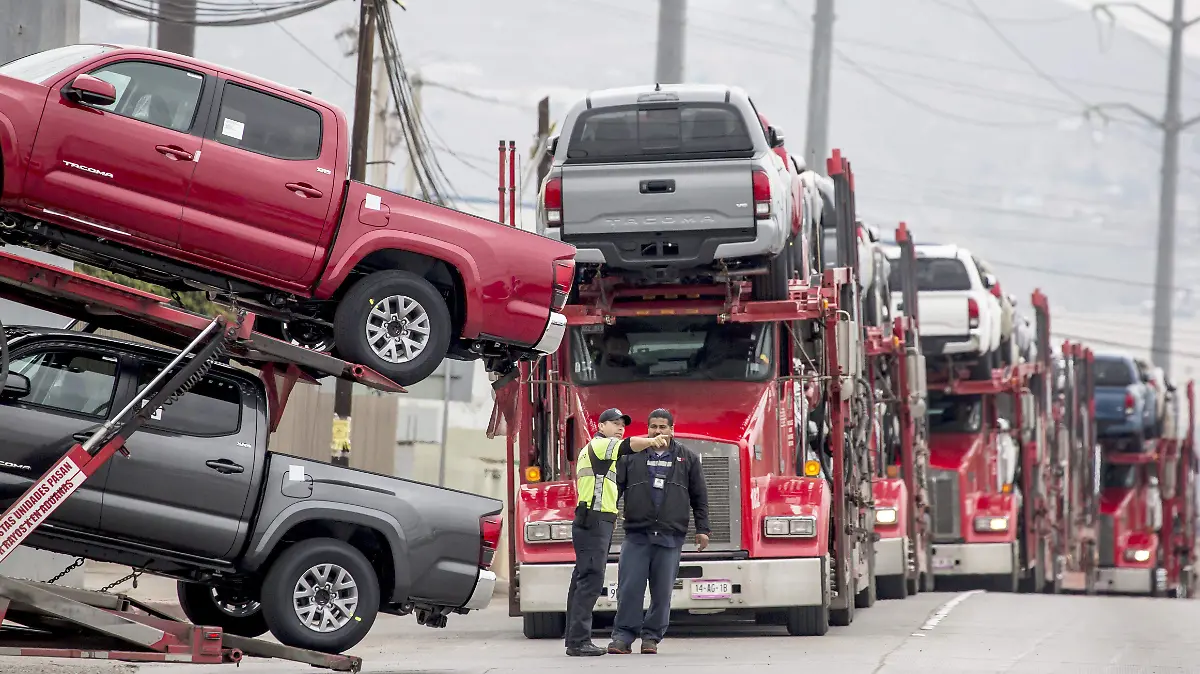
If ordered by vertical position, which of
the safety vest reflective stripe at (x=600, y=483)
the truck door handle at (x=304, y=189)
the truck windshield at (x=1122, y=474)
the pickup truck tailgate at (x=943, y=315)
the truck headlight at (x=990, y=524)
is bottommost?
the truck windshield at (x=1122, y=474)

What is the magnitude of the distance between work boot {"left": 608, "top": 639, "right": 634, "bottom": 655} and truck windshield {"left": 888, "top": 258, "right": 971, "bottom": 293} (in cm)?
1217

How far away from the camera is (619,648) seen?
1268cm

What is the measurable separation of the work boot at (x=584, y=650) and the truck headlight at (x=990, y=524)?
12.8m

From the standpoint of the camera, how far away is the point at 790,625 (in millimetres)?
14562

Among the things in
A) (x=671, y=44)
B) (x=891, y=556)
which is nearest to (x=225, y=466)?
(x=891, y=556)

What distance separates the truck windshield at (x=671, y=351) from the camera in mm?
14883

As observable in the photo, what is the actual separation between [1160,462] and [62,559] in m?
27.4

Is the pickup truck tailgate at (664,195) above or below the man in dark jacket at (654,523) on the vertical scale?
above

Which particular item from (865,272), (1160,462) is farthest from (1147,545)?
(865,272)

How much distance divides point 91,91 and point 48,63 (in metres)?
0.56

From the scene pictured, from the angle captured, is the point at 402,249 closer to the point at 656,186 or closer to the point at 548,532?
the point at 656,186

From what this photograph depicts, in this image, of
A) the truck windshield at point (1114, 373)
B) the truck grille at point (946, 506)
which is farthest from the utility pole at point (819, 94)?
the truck windshield at point (1114, 373)

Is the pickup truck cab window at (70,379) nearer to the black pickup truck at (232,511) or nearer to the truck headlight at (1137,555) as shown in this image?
the black pickup truck at (232,511)

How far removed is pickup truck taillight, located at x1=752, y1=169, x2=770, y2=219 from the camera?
13562 millimetres
